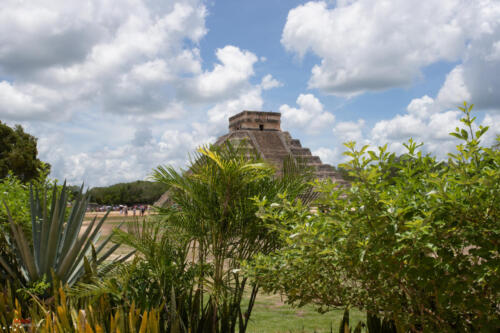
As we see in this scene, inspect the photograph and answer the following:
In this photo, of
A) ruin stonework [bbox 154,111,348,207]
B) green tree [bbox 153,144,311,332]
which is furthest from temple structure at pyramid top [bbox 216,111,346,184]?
green tree [bbox 153,144,311,332]

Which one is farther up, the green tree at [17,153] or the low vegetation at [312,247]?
the green tree at [17,153]

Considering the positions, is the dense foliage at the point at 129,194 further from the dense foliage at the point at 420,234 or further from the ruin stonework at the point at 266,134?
the dense foliage at the point at 420,234

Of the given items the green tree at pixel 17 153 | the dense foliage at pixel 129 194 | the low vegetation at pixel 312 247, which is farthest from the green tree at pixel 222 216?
the dense foliage at pixel 129 194

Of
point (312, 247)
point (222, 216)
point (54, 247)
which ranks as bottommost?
point (54, 247)

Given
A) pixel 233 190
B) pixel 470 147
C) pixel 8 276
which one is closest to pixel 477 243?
pixel 470 147

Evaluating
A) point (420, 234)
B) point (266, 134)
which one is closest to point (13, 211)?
point (420, 234)

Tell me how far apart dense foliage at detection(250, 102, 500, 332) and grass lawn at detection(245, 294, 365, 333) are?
2674 millimetres

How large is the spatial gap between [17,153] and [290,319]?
2016 centimetres

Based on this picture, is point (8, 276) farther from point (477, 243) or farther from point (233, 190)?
point (477, 243)

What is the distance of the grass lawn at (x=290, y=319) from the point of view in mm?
4809

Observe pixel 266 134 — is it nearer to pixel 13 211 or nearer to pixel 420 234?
pixel 13 211

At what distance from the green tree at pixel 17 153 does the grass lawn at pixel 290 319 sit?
61.6 feet

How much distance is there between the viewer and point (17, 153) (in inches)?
826

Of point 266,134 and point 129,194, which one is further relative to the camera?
point 129,194
